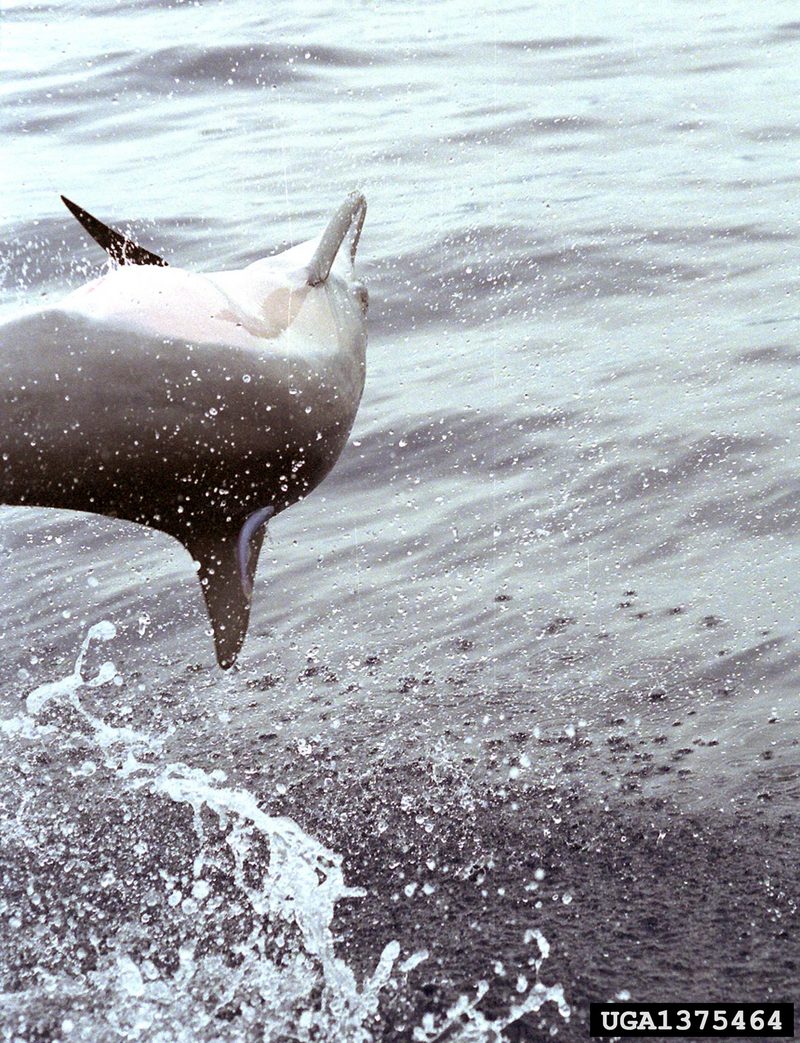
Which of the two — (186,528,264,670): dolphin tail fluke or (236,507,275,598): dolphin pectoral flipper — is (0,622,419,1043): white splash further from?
(236,507,275,598): dolphin pectoral flipper

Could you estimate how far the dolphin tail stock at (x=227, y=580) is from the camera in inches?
174

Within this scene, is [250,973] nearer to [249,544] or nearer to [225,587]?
[225,587]

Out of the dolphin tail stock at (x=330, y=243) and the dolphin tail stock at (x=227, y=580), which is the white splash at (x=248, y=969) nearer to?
the dolphin tail stock at (x=227, y=580)

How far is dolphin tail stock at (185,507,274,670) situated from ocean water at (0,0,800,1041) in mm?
1198

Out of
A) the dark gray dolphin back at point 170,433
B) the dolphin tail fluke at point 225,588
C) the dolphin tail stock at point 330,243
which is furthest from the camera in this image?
the dolphin tail stock at point 330,243

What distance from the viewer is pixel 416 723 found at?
6051 mm

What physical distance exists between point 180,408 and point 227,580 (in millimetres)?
521

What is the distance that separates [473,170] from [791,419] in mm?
4868

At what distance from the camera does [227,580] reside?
4.43m

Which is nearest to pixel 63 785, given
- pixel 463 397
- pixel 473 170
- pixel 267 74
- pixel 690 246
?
pixel 463 397

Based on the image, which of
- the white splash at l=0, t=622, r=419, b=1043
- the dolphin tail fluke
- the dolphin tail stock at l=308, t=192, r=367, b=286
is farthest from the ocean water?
the dolphin tail stock at l=308, t=192, r=367, b=286

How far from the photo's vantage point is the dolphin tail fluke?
14.5ft

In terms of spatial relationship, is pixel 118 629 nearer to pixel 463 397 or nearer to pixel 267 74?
Result: pixel 463 397

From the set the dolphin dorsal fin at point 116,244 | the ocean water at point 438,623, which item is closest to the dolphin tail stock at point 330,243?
the dolphin dorsal fin at point 116,244
